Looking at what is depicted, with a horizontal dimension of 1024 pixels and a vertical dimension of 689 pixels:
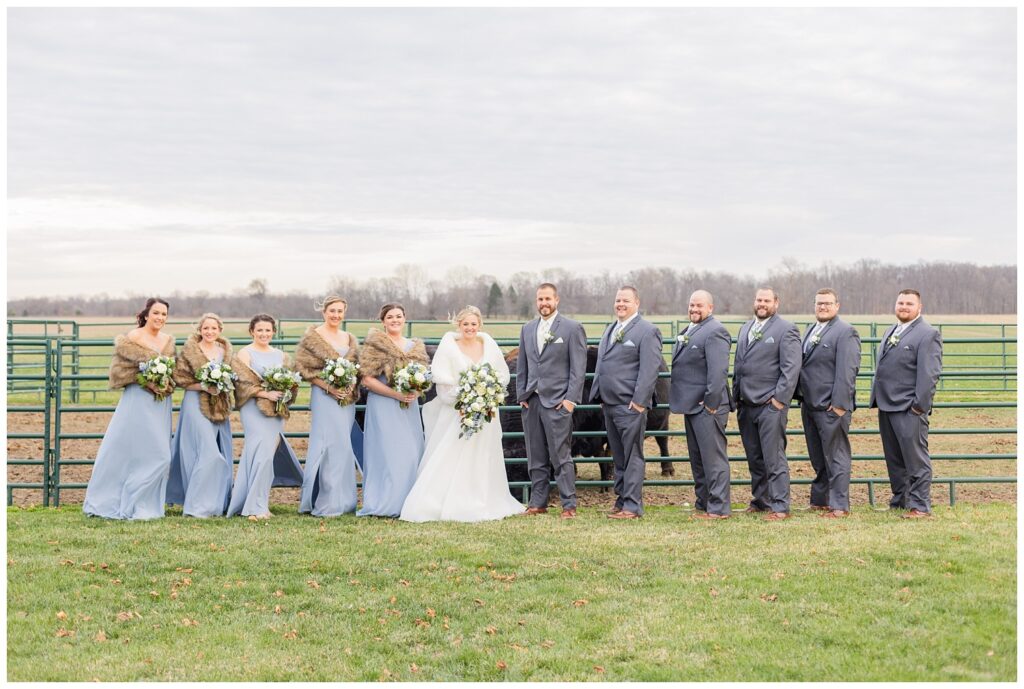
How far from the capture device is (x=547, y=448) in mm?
9781

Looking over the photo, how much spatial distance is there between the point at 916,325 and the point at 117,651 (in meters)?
6.84

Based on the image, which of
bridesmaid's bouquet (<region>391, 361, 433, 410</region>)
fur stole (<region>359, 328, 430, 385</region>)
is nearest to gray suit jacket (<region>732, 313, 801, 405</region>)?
bridesmaid's bouquet (<region>391, 361, 433, 410</region>)

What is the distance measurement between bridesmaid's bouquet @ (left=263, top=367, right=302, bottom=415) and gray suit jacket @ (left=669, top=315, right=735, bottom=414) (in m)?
3.35

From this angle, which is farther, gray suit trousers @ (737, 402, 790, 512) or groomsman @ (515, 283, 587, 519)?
groomsman @ (515, 283, 587, 519)

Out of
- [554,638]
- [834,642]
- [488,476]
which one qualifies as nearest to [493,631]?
[554,638]

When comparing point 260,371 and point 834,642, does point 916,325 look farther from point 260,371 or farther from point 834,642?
point 260,371

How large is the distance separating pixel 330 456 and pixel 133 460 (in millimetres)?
1727

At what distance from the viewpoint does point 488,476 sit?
9688mm

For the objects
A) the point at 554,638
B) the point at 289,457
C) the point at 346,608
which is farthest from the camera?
the point at 289,457

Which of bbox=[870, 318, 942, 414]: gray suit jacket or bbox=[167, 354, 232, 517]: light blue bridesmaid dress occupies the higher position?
bbox=[870, 318, 942, 414]: gray suit jacket

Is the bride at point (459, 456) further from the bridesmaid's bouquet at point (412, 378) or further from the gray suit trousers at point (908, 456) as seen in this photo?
the gray suit trousers at point (908, 456)

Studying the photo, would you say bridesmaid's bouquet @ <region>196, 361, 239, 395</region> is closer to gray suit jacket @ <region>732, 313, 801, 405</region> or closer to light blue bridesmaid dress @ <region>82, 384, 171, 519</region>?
light blue bridesmaid dress @ <region>82, 384, 171, 519</region>

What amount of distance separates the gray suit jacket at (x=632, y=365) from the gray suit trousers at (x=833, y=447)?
143 centimetres

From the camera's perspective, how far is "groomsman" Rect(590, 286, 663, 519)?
9.29 metres
